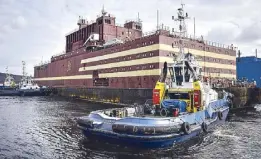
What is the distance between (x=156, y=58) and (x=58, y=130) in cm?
2000

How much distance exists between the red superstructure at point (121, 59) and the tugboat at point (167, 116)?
1485cm

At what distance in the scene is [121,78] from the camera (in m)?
45.8

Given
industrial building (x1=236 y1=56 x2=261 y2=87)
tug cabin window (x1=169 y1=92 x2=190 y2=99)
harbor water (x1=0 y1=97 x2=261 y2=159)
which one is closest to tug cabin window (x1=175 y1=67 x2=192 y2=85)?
tug cabin window (x1=169 y1=92 x2=190 y2=99)

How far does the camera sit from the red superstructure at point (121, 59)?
39.4 meters

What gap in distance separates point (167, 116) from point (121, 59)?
2832 centimetres

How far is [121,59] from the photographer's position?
45.9 meters

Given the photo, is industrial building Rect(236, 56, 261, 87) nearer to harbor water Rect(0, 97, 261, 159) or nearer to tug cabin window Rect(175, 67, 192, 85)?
harbor water Rect(0, 97, 261, 159)

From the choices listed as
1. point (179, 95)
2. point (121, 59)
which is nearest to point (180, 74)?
point (179, 95)

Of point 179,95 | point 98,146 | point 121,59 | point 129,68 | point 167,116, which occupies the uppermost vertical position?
point 121,59

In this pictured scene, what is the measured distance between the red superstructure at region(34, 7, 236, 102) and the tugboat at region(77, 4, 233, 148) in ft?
48.7

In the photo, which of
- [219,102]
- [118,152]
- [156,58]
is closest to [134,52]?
[156,58]

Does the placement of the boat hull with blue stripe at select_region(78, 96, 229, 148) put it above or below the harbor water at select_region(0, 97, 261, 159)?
above

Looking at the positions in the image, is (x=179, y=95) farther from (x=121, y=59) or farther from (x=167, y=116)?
(x=121, y=59)

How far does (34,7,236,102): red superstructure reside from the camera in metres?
39.4
